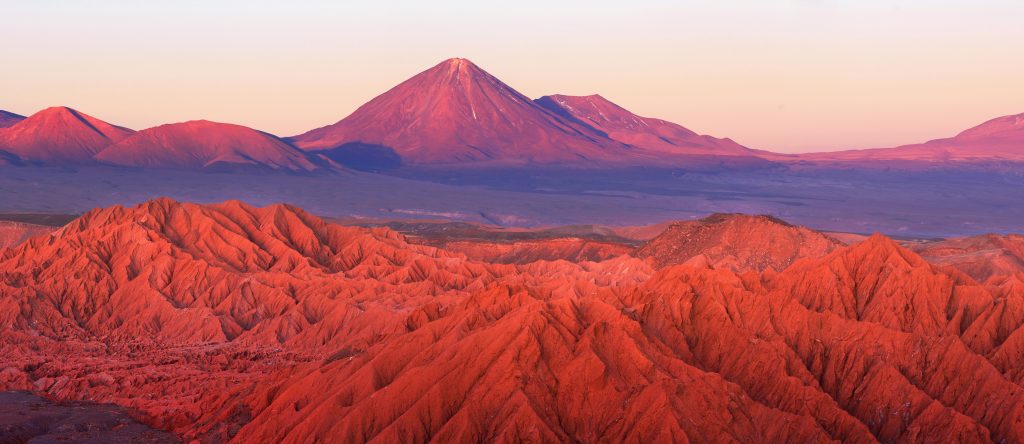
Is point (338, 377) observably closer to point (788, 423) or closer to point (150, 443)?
point (150, 443)

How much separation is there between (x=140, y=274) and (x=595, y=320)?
50169 mm

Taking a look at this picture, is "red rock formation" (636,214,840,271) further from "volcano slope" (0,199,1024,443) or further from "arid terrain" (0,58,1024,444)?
"volcano slope" (0,199,1024,443)

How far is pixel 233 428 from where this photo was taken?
5522 cm

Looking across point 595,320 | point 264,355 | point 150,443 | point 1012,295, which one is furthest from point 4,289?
point 1012,295

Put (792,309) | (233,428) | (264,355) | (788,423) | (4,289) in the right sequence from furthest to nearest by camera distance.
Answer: (4,289)
(264,355)
(792,309)
(233,428)
(788,423)

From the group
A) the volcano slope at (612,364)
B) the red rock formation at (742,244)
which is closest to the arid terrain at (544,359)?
the volcano slope at (612,364)

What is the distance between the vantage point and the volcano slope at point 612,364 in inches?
1983

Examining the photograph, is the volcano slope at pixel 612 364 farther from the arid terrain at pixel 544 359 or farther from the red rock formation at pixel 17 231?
the red rock formation at pixel 17 231

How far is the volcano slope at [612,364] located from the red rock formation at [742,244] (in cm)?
2336

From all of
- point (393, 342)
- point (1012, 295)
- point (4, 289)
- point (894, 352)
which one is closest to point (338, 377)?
point (393, 342)

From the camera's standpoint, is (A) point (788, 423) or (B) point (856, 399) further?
(B) point (856, 399)

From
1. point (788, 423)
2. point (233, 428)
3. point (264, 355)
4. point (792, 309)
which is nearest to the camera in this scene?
point (788, 423)

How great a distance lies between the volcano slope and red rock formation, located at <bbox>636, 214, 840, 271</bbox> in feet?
76.6

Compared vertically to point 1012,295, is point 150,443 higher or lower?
lower
